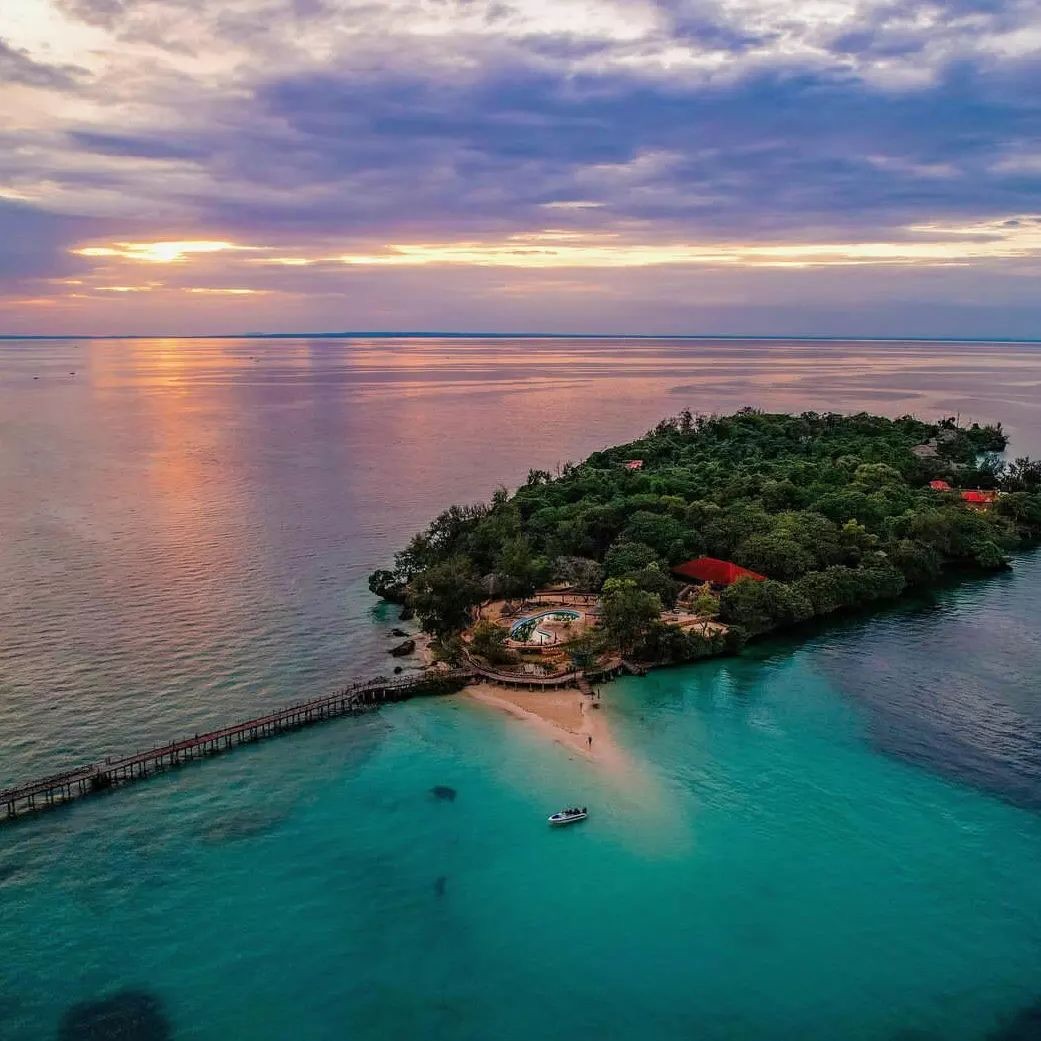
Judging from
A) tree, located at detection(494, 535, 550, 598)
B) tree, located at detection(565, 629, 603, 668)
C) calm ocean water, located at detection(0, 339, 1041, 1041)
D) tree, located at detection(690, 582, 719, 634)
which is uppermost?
tree, located at detection(494, 535, 550, 598)

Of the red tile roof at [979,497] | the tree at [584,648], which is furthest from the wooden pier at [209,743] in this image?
the red tile roof at [979,497]

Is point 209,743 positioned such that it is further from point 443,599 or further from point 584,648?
point 584,648

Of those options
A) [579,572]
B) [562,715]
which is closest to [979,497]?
[579,572]

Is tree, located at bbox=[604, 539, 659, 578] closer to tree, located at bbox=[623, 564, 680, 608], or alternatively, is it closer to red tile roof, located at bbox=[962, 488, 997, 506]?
tree, located at bbox=[623, 564, 680, 608]

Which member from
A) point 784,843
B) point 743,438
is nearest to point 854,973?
point 784,843

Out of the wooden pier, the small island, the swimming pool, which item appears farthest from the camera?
the swimming pool

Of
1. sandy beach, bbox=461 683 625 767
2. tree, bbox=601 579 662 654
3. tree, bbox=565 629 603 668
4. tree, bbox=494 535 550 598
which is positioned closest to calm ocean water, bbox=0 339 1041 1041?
sandy beach, bbox=461 683 625 767
